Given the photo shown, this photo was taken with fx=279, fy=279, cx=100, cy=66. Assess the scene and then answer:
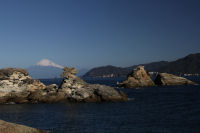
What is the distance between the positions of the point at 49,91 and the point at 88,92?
10.8 m

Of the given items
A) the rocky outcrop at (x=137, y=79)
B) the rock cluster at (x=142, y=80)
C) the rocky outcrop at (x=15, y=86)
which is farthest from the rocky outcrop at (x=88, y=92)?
the rock cluster at (x=142, y=80)

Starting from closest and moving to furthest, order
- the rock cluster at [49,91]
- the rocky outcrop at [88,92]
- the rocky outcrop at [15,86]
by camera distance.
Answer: the rocky outcrop at [88,92]
the rock cluster at [49,91]
the rocky outcrop at [15,86]

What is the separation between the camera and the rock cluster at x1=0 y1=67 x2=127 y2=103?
239ft

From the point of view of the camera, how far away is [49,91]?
75438 millimetres

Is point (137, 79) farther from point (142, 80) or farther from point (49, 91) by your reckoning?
point (49, 91)

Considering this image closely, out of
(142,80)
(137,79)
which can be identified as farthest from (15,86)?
(142,80)

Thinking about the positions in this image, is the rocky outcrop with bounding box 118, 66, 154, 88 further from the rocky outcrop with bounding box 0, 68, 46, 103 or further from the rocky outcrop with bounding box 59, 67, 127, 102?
the rocky outcrop with bounding box 0, 68, 46, 103

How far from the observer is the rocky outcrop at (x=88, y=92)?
72250mm

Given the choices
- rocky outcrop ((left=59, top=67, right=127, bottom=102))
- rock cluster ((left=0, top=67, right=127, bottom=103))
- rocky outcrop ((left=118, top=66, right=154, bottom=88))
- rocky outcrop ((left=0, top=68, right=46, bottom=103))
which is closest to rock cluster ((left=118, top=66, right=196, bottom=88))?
rocky outcrop ((left=118, top=66, right=154, bottom=88))

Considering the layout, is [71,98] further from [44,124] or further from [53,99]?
[44,124]

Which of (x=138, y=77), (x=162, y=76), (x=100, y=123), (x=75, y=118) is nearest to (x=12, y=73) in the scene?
(x=75, y=118)

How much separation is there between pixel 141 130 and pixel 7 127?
56.4ft

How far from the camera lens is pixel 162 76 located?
140 metres

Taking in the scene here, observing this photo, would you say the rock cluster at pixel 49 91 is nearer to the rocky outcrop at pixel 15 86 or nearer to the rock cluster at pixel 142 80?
the rocky outcrop at pixel 15 86
